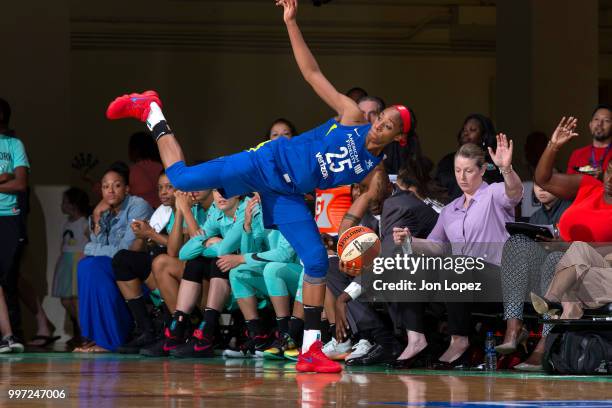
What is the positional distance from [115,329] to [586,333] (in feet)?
11.1

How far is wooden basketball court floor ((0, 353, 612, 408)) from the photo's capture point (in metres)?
4.39

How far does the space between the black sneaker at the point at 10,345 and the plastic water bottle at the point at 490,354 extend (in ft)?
10.4

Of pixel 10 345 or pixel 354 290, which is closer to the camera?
pixel 354 290

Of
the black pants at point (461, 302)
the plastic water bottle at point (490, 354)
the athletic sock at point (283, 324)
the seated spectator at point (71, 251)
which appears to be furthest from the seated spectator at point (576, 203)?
the seated spectator at point (71, 251)

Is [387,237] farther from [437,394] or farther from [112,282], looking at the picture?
[112,282]

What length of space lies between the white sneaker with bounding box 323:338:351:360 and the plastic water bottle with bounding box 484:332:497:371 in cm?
88

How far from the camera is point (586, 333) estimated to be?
5688 mm

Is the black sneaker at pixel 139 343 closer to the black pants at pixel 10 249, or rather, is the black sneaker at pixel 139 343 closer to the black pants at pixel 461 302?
the black pants at pixel 10 249

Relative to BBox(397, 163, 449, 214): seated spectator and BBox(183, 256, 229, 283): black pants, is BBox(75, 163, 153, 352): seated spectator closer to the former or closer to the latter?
BBox(183, 256, 229, 283): black pants

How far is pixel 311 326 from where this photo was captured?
6.06m

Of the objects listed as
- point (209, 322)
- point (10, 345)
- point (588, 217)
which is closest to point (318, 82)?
point (588, 217)

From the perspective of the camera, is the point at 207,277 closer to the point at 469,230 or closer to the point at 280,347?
the point at 280,347

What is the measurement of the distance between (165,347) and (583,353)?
2747 mm

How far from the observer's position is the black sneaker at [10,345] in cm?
786
